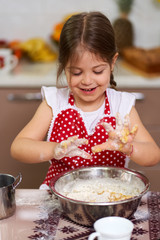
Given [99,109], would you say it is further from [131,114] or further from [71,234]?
[71,234]

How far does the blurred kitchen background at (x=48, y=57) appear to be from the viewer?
2346mm

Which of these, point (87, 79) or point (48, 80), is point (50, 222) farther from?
point (48, 80)

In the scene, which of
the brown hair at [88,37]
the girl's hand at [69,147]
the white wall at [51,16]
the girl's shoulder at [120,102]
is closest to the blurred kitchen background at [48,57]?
the white wall at [51,16]

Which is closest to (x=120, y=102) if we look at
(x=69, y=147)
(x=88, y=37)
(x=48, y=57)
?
(x=88, y=37)

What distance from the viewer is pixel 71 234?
1014 millimetres

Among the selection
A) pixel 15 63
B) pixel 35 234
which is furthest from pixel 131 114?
pixel 15 63

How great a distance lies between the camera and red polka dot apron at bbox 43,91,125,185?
154 centimetres

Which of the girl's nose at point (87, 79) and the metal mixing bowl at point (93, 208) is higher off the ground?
the girl's nose at point (87, 79)

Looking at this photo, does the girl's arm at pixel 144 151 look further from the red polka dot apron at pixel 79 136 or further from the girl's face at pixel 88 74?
the girl's face at pixel 88 74

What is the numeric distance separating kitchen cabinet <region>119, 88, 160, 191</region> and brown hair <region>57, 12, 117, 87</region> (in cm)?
95

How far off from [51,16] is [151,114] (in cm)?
106

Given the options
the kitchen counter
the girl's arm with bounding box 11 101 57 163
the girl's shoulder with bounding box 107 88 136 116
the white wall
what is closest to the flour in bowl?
the girl's arm with bounding box 11 101 57 163

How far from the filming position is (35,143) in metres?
1.41

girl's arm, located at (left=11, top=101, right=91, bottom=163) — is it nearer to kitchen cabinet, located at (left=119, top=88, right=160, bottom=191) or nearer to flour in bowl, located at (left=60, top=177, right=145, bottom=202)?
flour in bowl, located at (left=60, top=177, right=145, bottom=202)
